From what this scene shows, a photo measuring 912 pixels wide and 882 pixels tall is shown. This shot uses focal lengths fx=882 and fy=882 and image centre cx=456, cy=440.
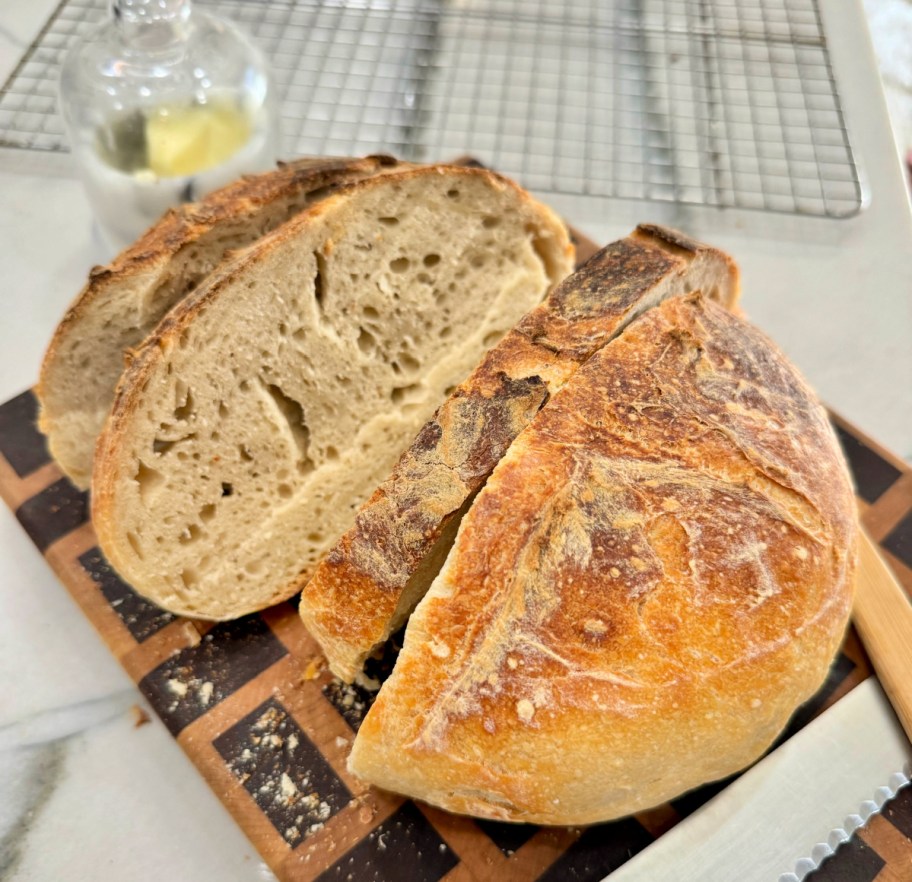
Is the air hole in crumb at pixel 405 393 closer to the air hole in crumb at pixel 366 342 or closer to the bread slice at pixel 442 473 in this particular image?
the air hole in crumb at pixel 366 342

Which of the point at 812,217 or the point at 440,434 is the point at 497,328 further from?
the point at 812,217

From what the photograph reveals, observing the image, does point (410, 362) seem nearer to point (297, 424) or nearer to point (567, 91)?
point (297, 424)

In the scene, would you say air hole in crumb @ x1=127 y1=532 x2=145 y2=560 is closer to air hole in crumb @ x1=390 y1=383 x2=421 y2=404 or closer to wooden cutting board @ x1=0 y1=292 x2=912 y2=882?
wooden cutting board @ x1=0 y1=292 x2=912 y2=882

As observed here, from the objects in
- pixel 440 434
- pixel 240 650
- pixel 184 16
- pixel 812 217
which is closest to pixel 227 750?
pixel 240 650

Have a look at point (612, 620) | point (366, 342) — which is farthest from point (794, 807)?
point (366, 342)

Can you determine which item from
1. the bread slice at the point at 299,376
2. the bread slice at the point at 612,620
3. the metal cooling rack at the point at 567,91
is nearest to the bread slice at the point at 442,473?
the bread slice at the point at 612,620
